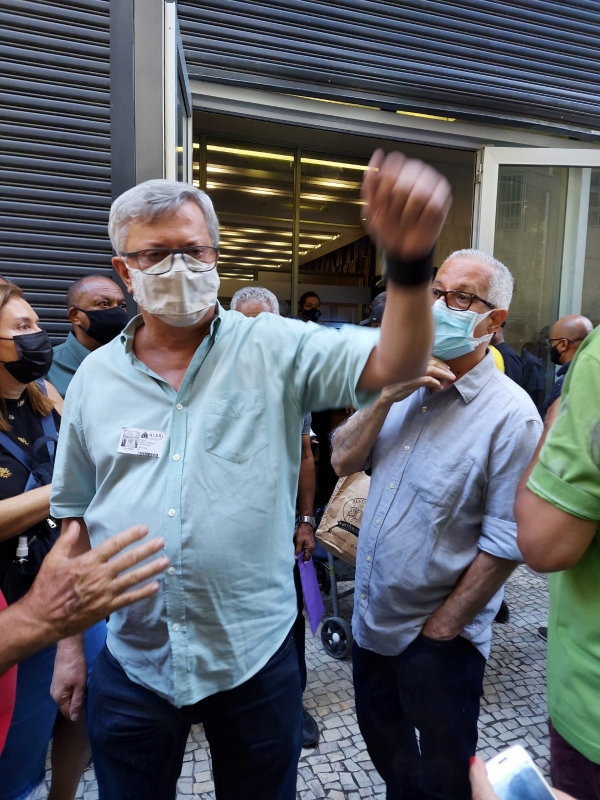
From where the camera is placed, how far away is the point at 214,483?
129 cm

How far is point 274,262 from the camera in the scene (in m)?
6.65

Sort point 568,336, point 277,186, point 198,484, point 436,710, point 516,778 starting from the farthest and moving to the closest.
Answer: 1. point 277,186
2. point 568,336
3. point 436,710
4. point 198,484
5. point 516,778

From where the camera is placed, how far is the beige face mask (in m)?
1.35

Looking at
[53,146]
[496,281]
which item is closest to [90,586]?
[496,281]

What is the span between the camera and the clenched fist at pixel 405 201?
869 millimetres

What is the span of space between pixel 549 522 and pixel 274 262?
5.98m

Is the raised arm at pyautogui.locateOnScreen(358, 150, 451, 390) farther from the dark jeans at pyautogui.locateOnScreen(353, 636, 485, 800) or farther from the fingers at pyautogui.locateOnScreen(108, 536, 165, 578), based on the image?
the dark jeans at pyautogui.locateOnScreen(353, 636, 485, 800)

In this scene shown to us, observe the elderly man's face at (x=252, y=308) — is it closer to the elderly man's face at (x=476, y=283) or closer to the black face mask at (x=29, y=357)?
the black face mask at (x=29, y=357)

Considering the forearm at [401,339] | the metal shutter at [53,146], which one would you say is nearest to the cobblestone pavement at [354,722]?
the forearm at [401,339]

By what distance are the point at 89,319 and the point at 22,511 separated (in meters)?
1.42

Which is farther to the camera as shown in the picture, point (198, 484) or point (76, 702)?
point (76, 702)

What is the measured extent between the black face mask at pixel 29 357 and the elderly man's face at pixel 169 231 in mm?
860

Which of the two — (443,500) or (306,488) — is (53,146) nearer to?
(306,488)

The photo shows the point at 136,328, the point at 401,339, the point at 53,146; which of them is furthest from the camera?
the point at 53,146
